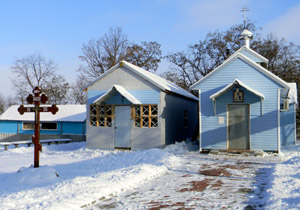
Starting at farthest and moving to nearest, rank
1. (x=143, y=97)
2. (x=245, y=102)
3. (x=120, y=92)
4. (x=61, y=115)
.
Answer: (x=61, y=115)
(x=143, y=97)
(x=120, y=92)
(x=245, y=102)

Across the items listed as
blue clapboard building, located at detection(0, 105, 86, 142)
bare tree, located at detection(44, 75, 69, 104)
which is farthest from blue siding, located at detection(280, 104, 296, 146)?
bare tree, located at detection(44, 75, 69, 104)

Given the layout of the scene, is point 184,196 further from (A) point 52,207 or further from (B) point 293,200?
(A) point 52,207

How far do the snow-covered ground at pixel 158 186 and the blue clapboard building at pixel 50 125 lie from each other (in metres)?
14.6

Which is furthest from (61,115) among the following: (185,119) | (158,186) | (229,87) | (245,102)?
(158,186)

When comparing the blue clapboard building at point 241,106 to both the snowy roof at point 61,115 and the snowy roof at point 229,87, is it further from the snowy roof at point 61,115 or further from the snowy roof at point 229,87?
the snowy roof at point 61,115

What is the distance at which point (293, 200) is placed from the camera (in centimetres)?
615

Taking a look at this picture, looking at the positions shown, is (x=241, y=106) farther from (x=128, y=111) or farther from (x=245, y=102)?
(x=128, y=111)

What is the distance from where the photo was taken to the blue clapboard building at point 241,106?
14.2 meters

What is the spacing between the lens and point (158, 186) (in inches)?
317

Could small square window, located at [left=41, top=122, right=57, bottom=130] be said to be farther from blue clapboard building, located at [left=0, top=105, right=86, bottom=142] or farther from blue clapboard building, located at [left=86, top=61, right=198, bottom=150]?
blue clapboard building, located at [left=86, top=61, right=198, bottom=150]

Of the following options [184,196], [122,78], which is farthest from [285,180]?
[122,78]

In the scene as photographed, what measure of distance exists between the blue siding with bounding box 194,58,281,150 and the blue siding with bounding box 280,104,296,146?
455 centimetres

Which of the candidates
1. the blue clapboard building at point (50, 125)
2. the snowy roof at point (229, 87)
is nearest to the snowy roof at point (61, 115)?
the blue clapboard building at point (50, 125)

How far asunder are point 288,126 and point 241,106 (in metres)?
5.30
